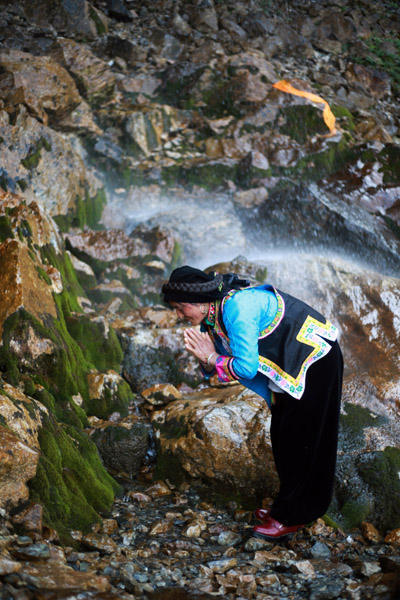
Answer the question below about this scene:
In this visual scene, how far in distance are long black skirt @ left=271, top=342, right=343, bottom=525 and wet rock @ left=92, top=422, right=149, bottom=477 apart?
51.0 inches

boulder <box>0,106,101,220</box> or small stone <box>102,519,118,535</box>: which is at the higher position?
small stone <box>102,519,118,535</box>

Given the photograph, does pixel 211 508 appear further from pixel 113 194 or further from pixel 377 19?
pixel 377 19

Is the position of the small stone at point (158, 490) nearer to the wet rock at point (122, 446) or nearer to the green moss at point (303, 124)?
the wet rock at point (122, 446)

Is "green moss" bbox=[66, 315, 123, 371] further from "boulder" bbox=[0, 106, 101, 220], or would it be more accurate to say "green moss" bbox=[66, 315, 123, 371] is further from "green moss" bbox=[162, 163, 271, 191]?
"green moss" bbox=[162, 163, 271, 191]

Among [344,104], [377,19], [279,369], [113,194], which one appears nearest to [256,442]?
[279,369]

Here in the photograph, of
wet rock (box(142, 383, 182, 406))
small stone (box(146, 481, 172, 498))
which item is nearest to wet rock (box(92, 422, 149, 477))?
small stone (box(146, 481, 172, 498))

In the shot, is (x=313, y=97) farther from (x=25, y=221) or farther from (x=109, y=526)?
(x=109, y=526)

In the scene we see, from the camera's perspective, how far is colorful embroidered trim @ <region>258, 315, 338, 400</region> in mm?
2834

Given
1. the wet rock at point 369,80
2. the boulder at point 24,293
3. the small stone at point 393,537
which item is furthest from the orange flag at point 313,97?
the small stone at point 393,537

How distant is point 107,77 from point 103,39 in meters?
2.21

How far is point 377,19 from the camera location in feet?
60.0

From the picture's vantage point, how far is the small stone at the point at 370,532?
3.22 metres

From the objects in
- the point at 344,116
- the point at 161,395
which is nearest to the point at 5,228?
the point at 161,395

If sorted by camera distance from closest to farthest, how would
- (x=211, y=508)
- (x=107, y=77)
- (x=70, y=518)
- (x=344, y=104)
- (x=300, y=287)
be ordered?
(x=70, y=518)
(x=211, y=508)
(x=300, y=287)
(x=107, y=77)
(x=344, y=104)
